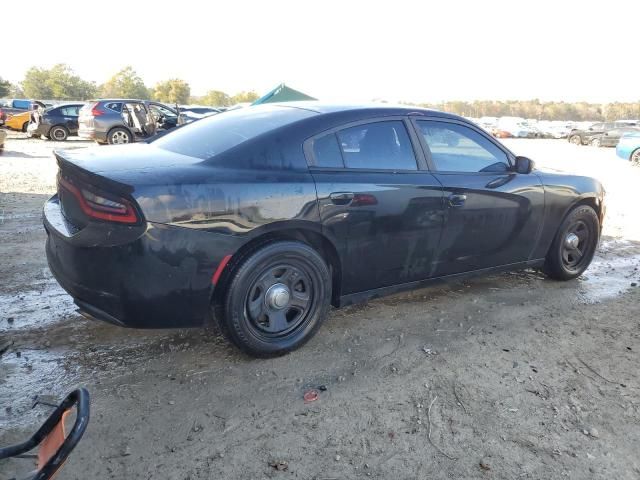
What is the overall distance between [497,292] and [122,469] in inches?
133

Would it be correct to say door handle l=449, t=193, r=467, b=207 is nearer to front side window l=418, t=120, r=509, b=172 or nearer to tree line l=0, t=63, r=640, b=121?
front side window l=418, t=120, r=509, b=172

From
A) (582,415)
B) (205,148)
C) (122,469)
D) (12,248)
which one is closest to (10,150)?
(12,248)

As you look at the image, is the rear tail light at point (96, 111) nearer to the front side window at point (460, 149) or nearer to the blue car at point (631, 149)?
the front side window at point (460, 149)

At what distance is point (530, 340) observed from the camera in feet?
11.9

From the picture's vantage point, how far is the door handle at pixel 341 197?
3.20 metres

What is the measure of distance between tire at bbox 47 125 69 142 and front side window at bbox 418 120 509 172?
17525mm

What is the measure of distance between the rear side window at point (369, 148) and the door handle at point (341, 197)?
0.68ft

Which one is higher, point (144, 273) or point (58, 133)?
point (58, 133)

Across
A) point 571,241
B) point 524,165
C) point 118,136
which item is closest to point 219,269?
point 524,165

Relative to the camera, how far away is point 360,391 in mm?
2908

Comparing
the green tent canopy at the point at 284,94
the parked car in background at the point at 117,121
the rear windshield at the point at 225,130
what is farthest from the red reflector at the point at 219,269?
the parked car in background at the point at 117,121

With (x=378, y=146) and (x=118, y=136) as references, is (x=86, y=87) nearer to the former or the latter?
(x=118, y=136)

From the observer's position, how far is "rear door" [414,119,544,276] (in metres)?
3.78

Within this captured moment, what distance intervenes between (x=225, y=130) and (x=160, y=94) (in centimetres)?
8300
